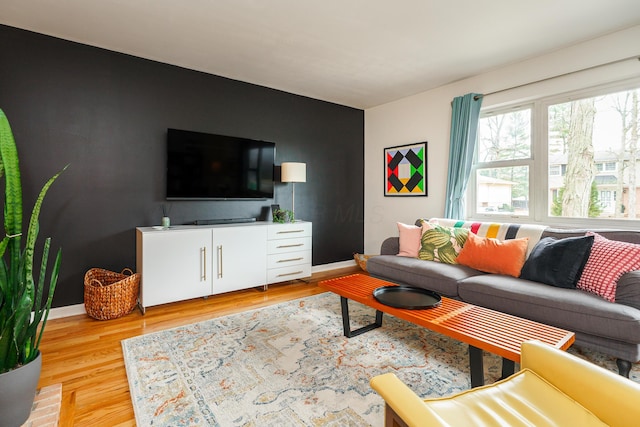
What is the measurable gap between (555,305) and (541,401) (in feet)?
4.11

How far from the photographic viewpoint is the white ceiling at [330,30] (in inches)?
94.8

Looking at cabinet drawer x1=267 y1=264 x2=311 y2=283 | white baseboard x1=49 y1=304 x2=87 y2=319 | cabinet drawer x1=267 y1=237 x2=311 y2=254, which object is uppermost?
cabinet drawer x1=267 y1=237 x2=311 y2=254

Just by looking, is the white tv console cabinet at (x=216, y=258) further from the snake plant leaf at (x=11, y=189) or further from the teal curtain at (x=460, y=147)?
the teal curtain at (x=460, y=147)

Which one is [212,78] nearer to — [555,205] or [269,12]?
[269,12]

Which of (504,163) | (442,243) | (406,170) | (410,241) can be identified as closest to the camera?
(442,243)

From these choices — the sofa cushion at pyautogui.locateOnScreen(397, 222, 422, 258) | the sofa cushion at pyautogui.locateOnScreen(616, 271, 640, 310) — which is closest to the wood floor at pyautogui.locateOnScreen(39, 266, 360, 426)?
the sofa cushion at pyautogui.locateOnScreen(397, 222, 422, 258)

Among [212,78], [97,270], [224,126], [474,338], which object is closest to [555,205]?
[474,338]

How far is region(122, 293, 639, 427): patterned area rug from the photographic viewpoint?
5.30ft

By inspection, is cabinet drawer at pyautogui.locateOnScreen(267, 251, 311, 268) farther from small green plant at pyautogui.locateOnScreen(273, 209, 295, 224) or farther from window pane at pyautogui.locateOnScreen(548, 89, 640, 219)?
window pane at pyautogui.locateOnScreen(548, 89, 640, 219)

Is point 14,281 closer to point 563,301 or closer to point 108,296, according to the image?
point 108,296

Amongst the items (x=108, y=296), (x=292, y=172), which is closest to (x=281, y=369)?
(x=108, y=296)

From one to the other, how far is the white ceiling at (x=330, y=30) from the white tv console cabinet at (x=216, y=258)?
1.76 metres

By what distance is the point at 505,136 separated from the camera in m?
3.65

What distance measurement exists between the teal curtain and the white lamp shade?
5.97ft
